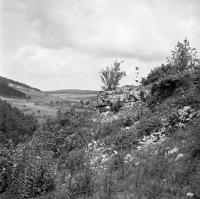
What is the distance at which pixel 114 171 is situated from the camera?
10.0 meters

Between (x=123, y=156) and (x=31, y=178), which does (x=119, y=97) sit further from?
(x=31, y=178)

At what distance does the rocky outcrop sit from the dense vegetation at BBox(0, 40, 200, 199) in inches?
36.7

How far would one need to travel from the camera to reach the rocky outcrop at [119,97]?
1841cm

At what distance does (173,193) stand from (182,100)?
718 cm

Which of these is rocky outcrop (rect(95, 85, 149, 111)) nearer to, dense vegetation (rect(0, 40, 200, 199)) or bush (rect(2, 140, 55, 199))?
dense vegetation (rect(0, 40, 200, 199))

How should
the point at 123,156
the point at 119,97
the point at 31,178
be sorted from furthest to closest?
the point at 119,97 < the point at 123,156 < the point at 31,178

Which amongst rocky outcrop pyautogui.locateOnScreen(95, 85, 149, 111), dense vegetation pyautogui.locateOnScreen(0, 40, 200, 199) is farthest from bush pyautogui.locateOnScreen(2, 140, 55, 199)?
rocky outcrop pyautogui.locateOnScreen(95, 85, 149, 111)

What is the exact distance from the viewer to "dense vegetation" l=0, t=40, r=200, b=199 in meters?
8.17

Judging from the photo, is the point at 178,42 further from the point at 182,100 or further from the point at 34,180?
the point at 34,180

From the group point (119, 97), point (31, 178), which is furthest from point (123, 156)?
point (119, 97)

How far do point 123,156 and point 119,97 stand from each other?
8.69m

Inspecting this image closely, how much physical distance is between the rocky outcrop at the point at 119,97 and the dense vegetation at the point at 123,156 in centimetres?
93

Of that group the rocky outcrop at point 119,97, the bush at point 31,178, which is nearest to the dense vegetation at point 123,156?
the bush at point 31,178

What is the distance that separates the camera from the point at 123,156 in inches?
432
